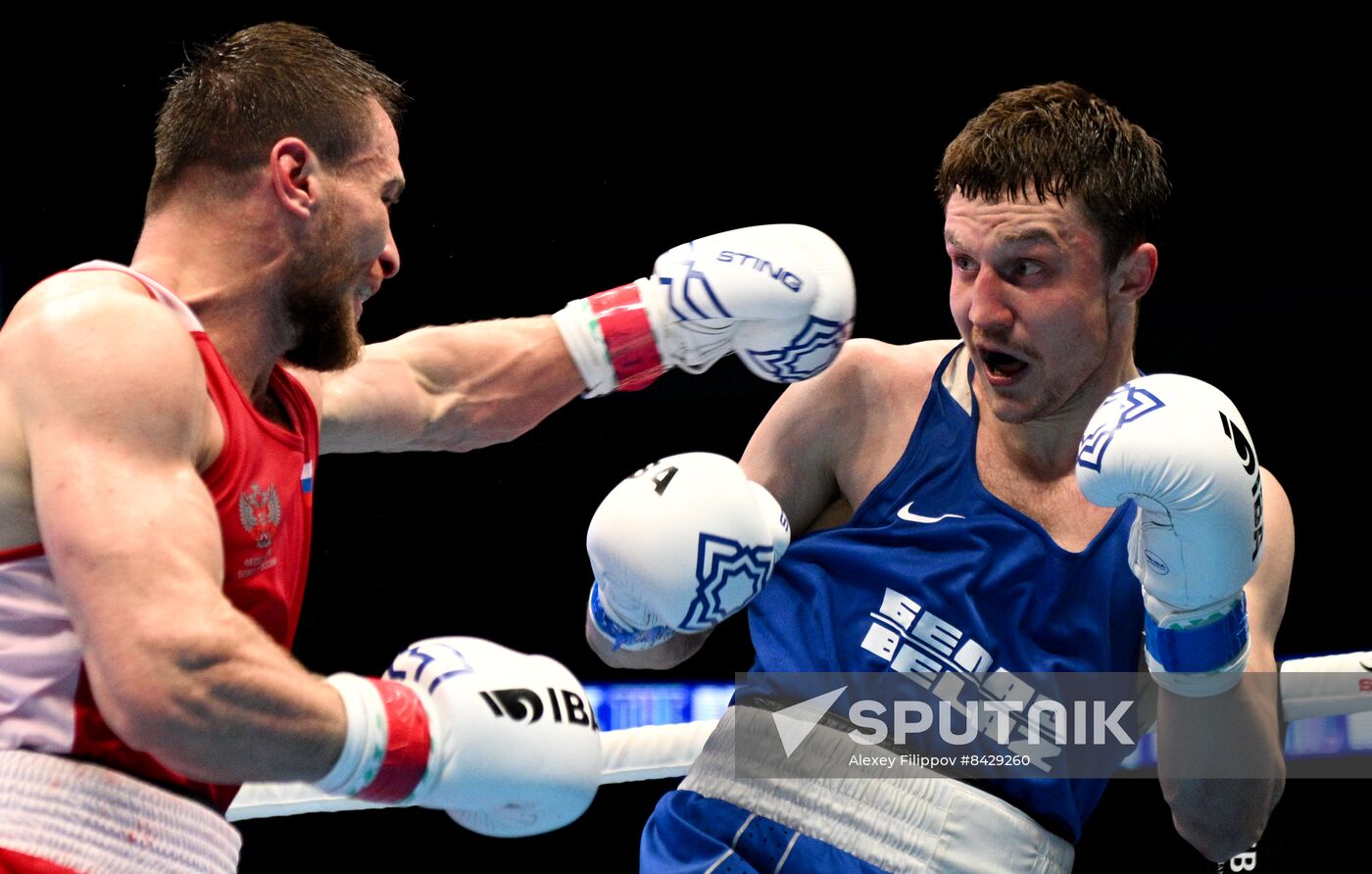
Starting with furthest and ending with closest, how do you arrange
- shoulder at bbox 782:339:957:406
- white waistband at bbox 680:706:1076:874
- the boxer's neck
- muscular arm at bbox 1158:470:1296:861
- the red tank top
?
1. shoulder at bbox 782:339:957:406
2. muscular arm at bbox 1158:470:1296:861
3. white waistband at bbox 680:706:1076:874
4. the boxer's neck
5. the red tank top

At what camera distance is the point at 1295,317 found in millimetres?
5102

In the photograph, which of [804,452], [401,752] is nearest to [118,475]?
[401,752]

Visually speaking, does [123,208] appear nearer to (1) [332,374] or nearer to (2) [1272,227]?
(1) [332,374]

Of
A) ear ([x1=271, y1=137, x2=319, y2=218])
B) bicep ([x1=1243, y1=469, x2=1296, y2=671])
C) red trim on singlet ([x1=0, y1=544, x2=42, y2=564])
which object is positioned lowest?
bicep ([x1=1243, y1=469, x2=1296, y2=671])

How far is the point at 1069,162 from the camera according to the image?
2.59 meters

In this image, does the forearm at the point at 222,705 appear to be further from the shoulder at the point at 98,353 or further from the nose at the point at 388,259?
the nose at the point at 388,259

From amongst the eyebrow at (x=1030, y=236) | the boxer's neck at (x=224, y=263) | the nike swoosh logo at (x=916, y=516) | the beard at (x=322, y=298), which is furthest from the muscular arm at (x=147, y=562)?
the eyebrow at (x=1030, y=236)

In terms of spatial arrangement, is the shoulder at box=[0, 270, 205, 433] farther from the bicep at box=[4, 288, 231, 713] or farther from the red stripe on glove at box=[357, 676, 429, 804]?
the red stripe on glove at box=[357, 676, 429, 804]

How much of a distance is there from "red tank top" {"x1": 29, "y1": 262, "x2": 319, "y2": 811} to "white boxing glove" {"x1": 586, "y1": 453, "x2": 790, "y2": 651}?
18.1 inches

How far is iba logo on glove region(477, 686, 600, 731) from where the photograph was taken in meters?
1.81

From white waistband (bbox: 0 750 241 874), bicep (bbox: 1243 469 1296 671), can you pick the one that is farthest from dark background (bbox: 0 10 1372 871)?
white waistband (bbox: 0 750 241 874)

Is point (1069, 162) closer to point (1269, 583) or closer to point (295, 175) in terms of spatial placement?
point (1269, 583)

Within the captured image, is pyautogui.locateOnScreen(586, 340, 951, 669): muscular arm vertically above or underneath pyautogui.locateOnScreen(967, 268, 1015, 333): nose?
underneath

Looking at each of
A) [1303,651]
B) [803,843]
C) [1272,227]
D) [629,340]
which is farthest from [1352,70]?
[803,843]
